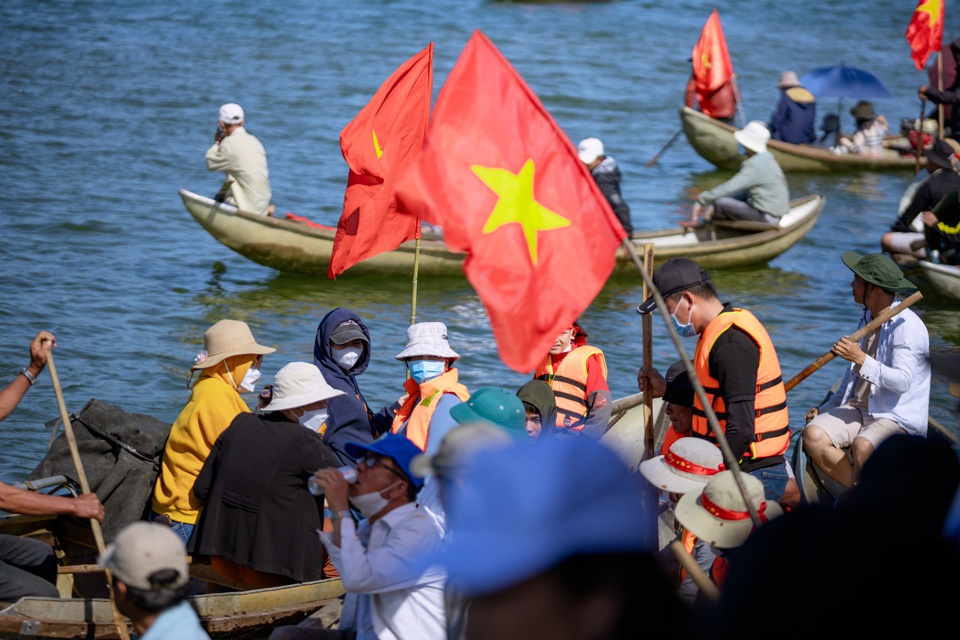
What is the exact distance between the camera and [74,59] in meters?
24.7

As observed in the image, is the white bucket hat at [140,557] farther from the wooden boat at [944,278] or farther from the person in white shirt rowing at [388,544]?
the wooden boat at [944,278]

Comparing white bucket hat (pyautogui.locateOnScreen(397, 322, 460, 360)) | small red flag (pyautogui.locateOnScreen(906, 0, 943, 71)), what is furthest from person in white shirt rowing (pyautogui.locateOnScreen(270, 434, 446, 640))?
small red flag (pyautogui.locateOnScreen(906, 0, 943, 71))

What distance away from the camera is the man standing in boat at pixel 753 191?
12.8m

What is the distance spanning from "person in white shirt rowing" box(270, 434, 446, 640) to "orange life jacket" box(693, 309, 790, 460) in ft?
5.22

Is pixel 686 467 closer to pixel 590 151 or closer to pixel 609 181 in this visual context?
pixel 609 181

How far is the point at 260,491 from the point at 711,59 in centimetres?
1538

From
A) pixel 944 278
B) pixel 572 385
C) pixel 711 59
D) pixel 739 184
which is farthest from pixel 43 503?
pixel 711 59

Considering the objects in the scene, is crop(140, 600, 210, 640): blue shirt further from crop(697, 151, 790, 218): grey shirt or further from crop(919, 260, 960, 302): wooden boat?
crop(697, 151, 790, 218): grey shirt

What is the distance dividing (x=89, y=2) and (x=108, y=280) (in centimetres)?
2427

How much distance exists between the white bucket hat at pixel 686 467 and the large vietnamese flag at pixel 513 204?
977mm

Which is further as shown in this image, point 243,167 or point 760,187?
point 760,187

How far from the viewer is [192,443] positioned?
4.81 meters

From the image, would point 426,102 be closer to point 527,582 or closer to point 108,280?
point 527,582

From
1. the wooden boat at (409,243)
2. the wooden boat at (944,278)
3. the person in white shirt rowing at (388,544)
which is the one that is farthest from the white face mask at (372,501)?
the wooden boat at (944,278)
